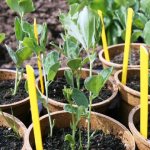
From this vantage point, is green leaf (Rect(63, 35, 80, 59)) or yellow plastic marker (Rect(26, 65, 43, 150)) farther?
green leaf (Rect(63, 35, 80, 59))

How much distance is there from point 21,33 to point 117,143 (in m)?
0.41

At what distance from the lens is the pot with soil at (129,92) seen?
3.81 ft

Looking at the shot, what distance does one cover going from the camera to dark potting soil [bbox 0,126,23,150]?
1.00 metres

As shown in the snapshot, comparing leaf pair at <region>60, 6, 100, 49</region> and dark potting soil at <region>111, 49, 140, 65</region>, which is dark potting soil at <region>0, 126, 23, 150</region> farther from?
dark potting soil at <region>111, 49, 140, 65</region>

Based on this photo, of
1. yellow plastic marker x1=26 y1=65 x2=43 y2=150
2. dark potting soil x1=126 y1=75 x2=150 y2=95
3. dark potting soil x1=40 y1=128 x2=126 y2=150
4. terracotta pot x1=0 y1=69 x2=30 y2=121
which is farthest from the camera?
dark potting soil x1=126 y1=75 x2=150 y2=95

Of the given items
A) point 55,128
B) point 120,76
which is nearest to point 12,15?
point 120,76

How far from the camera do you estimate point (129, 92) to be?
117cm

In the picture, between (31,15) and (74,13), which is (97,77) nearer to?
(74,13)

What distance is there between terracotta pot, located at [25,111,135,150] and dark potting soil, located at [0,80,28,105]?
182 millimetres

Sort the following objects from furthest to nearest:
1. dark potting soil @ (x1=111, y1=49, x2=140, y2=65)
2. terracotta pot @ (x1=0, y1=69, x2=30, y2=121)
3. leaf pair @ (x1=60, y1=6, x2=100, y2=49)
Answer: dark potting soil @ (x1=111, y1=49, x2=140, y2=65), terracotta pot @ (x1=0, y1=69, x2=30, y2=121), leaf pair @ (x1=60, y1=6, x2=100, y2=49)

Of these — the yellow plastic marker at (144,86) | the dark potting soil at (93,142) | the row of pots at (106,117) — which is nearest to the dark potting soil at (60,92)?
the row of pots at (106,117)

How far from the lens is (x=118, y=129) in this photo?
1.01 metres

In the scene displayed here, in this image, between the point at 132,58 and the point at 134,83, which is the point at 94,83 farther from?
the point at 132,58

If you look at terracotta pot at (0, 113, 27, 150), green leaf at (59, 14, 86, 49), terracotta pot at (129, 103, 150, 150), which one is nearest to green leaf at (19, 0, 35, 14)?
green leaf at (59, 14, 86, 49)
